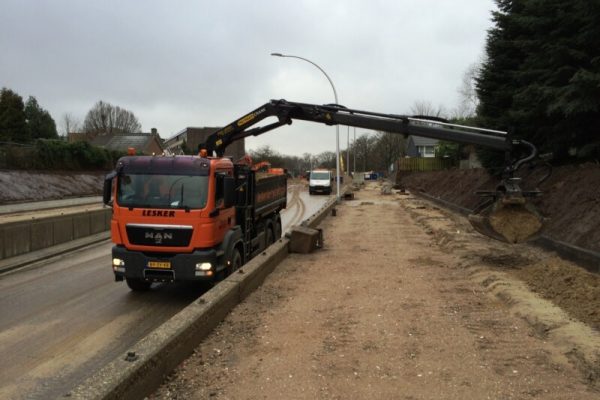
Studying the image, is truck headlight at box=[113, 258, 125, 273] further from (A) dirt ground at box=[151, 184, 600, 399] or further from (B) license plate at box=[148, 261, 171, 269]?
(A) dirt ground at box=[151, 184, 600, 399]

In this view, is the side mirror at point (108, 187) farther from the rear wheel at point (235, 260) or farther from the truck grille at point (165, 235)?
the rear wheel at point (235, 260)

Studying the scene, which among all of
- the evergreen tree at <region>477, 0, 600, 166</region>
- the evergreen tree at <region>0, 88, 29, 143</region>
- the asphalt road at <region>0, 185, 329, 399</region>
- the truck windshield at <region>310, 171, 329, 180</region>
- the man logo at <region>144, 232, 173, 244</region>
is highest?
the evergreen tree at <region>0, 88, 29, 143</region>

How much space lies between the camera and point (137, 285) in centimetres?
939

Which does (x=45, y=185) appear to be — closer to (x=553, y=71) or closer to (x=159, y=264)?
(x=159, y=264)

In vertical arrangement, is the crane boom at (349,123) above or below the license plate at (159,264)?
above

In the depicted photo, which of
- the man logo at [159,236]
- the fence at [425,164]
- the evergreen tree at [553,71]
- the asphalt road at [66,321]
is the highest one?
the evergreen tree at [553,71]

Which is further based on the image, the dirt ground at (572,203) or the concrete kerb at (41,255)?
the concrete kerb at (41,255)

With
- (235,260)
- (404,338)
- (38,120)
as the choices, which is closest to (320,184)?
(235,260)

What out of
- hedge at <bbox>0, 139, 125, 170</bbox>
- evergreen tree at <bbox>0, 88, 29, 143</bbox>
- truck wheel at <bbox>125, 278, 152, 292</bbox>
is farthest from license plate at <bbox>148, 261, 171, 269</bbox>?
evergreen tree at <bbox>0, 88, 29, 143</bbox>

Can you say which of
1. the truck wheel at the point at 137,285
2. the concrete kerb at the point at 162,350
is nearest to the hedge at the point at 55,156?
the truck wheel at the point at 137,285

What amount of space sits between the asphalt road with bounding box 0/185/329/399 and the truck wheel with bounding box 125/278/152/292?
13 cm

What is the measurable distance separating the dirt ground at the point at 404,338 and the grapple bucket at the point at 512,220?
2.40 ft

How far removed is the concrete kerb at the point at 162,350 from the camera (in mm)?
4133

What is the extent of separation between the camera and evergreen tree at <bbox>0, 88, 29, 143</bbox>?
5331cm
